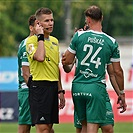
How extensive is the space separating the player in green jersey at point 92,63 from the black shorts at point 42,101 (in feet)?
1.61

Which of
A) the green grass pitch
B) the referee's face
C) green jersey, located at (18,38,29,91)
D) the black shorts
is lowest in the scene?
the green grass pitch

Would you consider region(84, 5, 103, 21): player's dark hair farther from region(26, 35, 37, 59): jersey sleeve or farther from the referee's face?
region(26, 35, 37, 59): jersey sleeve

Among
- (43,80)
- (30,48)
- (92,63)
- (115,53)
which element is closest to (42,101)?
(43,80)

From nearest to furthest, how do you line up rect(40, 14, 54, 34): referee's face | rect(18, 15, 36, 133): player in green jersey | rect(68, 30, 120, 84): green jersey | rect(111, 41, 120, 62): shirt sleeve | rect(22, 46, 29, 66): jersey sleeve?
rect(68, 30, 120, 84): green jersey, rect(111, 41, 120, 62): shirt sleeve, rect(40, 14, 54, 34): referee's face, rect(22, 46, 29, 66): jersey sleeve, rect(18, 15, 36, 133): player in green jersey

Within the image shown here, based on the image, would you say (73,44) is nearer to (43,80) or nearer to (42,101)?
(43,80)

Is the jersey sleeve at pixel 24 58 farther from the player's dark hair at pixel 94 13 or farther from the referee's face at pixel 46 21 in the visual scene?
the player's dark hair at pixel 94 13

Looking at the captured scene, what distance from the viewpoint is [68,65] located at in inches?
524

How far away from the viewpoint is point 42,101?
13203mm

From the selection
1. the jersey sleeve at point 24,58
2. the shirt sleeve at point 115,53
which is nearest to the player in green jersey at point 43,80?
the jersey sleeve at point 24,58

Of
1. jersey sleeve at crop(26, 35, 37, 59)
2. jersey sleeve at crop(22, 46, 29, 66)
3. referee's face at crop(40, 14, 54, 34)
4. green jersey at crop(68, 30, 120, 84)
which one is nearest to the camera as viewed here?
green jersey at crop(68, 30, 120, 84)

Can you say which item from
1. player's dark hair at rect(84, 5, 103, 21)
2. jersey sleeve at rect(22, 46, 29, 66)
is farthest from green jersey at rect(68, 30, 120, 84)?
jersey sleeve at rect(22, 46, 29, 66)

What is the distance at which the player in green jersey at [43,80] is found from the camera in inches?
519

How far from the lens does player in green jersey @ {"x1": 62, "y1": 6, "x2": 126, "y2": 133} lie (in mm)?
12789

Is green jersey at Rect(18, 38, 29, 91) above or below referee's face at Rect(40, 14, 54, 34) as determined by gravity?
below
